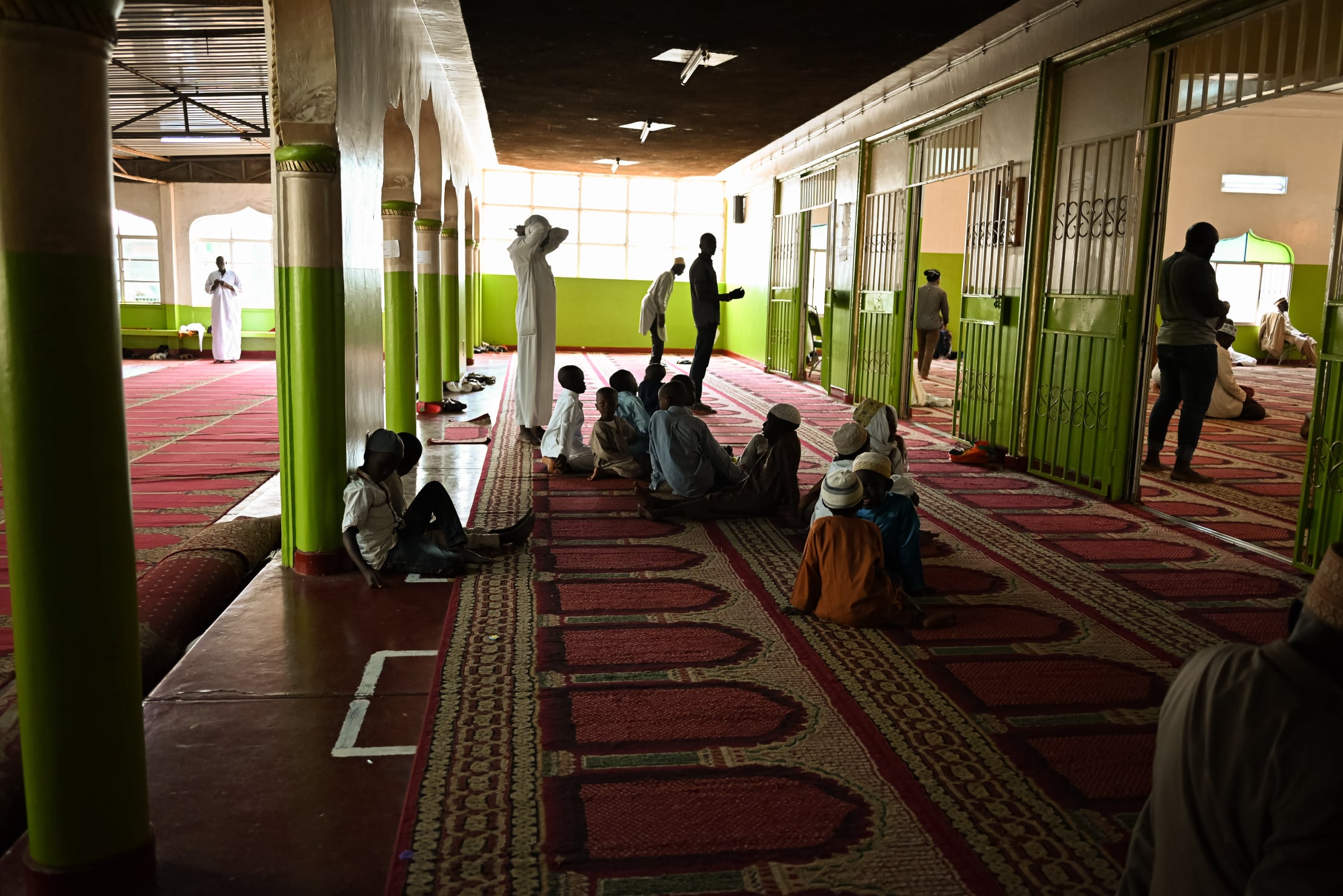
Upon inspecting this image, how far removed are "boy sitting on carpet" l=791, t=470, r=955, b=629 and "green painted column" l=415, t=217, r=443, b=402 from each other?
6342mm

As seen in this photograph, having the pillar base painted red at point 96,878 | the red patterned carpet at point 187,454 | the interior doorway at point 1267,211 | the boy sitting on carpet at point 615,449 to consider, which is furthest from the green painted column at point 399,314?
the interior doorway at point 1267,211

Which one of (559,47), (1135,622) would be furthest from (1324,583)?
(559,47)

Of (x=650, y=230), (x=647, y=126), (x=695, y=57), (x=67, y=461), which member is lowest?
(x=67, y=461)

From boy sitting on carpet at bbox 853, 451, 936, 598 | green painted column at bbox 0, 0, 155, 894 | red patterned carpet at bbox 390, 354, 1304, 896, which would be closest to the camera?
green painted column at bbox 0, 0, 155, 894

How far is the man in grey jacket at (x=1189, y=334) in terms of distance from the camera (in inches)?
246

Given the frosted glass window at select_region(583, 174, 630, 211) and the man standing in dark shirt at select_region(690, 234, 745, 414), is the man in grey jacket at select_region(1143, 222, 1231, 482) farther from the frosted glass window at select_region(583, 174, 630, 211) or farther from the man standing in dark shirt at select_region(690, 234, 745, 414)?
the frosted glass window at select_region(583, 174, 630, 211)

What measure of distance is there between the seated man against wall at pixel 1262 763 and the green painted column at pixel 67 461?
71.7 inches

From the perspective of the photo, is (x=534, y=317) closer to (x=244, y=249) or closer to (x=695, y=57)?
(x=695, y=57)

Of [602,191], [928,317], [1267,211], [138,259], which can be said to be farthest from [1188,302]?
[138,259]

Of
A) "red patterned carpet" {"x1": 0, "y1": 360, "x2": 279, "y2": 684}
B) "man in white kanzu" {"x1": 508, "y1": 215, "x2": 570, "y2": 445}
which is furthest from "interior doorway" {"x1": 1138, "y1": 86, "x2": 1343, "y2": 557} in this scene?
"red patterned carpet" {"x1": 0, "y1": 360, "x2": 279, "y2": 684}

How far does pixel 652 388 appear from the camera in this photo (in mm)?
7559

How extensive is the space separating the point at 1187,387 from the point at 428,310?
21.0 ft

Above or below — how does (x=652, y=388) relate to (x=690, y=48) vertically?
below

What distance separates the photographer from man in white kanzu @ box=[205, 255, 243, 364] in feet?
50.0
